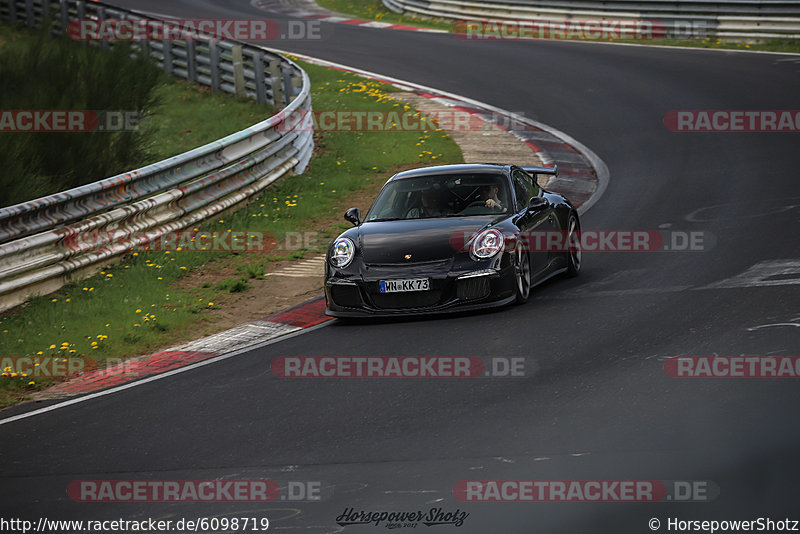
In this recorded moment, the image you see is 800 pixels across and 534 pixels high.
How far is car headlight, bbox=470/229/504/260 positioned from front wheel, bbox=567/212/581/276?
1.64 metres

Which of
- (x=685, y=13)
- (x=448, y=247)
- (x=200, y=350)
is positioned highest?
(x=685, y=13)

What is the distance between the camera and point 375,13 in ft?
124

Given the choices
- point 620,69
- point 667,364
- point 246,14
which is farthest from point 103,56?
point 246,14

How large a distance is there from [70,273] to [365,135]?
9338 mm

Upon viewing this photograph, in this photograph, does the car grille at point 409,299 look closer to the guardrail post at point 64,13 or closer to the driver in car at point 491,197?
the driver in car at point 491,197

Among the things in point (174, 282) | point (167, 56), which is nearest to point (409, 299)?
point (174, 282)

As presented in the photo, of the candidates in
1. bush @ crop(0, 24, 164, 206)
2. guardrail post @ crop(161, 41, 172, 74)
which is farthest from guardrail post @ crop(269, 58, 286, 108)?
guardrail post @ crop(161, 41, 172, 74)

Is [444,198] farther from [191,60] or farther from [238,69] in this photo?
[191,60]

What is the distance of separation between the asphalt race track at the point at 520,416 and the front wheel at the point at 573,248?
13 cm

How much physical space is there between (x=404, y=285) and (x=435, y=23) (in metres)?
25.6

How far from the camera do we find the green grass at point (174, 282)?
397 inches

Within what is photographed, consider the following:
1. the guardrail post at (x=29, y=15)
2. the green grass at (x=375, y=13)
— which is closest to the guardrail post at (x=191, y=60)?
the guardrail post at (x=29, y=15)

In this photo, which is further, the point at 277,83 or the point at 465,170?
the point at 277,83

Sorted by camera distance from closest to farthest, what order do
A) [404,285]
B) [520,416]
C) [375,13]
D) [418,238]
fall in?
[520,416], [404,285], [418,238], [375,13]
